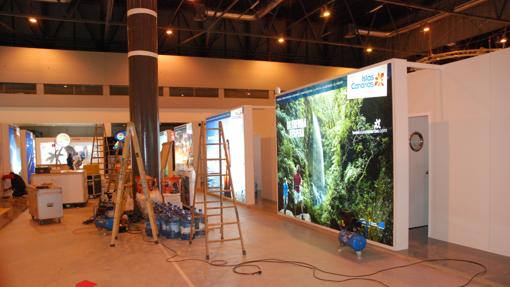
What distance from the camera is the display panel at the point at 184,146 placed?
551 inches

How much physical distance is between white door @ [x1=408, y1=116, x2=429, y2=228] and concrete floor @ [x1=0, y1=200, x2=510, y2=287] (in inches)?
58.0

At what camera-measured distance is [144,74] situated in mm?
7742

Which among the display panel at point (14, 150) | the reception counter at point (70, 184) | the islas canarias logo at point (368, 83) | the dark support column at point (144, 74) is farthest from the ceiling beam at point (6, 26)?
the islas canarias logo at point (368, 83)

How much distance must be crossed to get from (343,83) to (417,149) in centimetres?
191

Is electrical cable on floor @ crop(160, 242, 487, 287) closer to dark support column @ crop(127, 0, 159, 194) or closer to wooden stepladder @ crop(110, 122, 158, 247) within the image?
wooden stepladder @ crop(110, 122, 158, 247)

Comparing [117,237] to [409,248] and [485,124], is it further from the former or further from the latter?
[485,124]

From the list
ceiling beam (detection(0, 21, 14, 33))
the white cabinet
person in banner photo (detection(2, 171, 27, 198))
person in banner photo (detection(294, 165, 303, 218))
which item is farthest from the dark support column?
ceiling beam (detection(0, 21, 14, 33))

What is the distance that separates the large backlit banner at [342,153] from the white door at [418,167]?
144cm

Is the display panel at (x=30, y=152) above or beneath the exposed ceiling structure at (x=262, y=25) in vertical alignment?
beneath

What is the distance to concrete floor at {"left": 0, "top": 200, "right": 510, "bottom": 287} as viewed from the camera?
4145 millimetres

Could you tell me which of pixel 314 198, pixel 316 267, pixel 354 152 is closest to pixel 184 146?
pixel 314 198


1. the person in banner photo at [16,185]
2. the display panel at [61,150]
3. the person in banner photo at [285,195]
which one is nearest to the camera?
the person in banner photo at [285,195]

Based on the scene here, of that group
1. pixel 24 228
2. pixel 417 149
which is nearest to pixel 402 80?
pixel 417 149

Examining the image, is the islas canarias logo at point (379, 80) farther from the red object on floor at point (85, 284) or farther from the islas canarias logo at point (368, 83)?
the red object on floor at point (85, 284)
